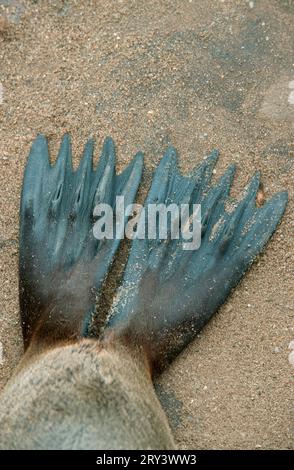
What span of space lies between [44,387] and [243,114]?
1.48m

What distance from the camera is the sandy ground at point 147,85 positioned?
292 centimetres

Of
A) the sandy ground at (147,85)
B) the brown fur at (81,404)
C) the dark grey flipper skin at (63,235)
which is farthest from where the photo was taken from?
the sandy ground at (147,85)

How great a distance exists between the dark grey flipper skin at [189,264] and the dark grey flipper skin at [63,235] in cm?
13

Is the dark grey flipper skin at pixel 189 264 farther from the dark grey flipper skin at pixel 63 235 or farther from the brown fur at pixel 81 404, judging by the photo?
the brown fur at pixel 81 404

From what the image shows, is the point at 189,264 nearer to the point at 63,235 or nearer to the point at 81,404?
the point at 63,235

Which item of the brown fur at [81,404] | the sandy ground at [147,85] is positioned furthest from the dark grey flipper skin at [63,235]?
the brown fur at [81,404]

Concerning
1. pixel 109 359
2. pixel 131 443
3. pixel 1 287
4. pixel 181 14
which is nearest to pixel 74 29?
pixel 181 14

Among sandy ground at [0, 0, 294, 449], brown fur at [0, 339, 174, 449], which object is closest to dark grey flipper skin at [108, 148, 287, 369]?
sandy ground at [0, 0, 294, 449]

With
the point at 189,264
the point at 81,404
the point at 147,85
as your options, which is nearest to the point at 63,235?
the point at 189,264

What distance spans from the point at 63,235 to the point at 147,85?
773 mm

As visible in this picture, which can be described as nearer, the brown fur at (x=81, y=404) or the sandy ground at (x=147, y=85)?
the brown fur at (x=81, y=404)

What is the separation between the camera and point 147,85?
9.70ft

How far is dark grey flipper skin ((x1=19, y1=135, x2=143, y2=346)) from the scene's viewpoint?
2.74 metres
